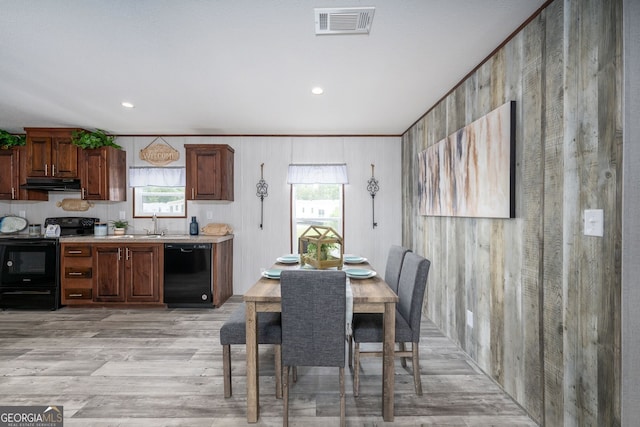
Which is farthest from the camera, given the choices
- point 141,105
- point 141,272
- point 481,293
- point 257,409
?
point 141,272

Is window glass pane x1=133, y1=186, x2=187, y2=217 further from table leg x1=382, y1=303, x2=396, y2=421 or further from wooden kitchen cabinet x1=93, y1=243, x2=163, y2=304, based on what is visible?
table leg x1=382, y1=303, x2=396, y2=421

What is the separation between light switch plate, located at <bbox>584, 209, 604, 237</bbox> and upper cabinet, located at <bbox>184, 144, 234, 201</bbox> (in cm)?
392

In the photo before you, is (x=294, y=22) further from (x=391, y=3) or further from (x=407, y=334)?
(x=407, y=334)

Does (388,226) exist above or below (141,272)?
above

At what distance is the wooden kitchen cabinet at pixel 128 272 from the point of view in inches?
164

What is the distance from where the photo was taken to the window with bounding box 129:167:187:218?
15.9ft

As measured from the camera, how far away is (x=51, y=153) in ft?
14.5

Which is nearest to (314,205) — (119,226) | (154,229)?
(154,229)

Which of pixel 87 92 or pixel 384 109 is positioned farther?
pixel 384 109

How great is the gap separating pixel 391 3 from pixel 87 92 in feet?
9.70

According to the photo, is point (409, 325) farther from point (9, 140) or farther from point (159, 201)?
point (9, 140)

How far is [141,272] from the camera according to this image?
13.7ft

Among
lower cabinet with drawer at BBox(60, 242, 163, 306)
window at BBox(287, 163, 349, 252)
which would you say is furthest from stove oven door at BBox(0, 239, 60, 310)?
window at BBox(287, 163, 349, 252)

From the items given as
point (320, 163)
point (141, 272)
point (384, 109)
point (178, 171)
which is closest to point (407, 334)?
point (384, 109)
